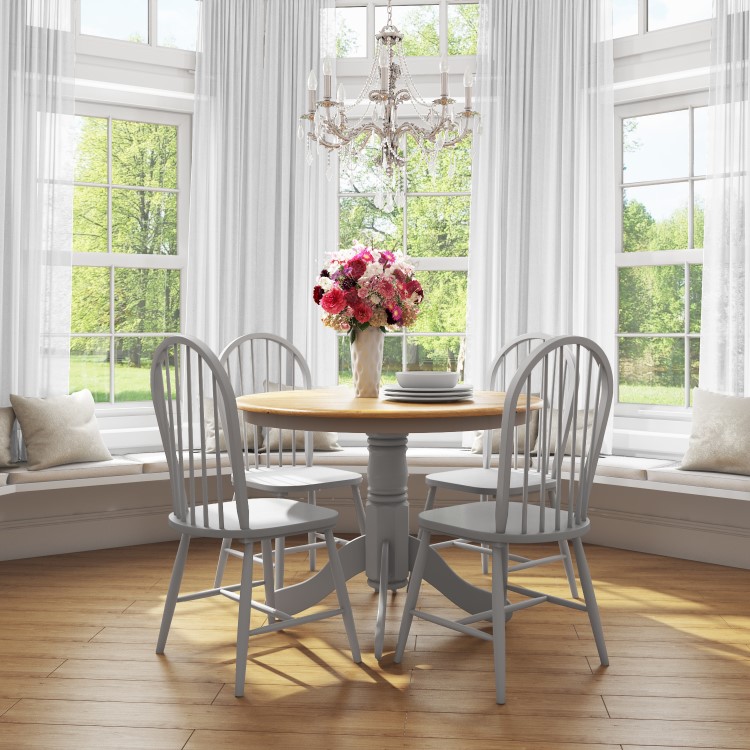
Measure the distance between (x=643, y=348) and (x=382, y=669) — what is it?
2669mm

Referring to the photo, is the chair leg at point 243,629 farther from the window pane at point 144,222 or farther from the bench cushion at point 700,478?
the window pane at point 144,222

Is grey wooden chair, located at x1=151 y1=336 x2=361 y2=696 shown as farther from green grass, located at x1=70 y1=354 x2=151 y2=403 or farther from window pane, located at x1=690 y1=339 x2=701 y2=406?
window pane, located at x1=690 y1=339 x2=701 y2=406

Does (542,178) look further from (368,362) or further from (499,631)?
(499,631)

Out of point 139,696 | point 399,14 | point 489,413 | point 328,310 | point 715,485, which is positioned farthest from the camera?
point 399,14

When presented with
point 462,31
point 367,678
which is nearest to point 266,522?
point 367,678

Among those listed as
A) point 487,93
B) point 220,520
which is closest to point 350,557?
point 220,520

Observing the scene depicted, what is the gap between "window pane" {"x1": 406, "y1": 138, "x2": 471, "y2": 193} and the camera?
201 inches

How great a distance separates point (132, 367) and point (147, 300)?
0.38 meters

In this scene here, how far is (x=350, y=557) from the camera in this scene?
3283mm

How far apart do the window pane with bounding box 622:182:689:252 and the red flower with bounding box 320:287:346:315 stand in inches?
89.8

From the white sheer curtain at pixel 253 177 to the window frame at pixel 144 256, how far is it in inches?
10.6

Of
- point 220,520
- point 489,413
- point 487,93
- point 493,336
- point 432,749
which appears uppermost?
point 487,93

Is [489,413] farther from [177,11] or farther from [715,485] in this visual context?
[177,11]

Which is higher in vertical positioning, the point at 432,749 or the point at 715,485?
the point at 715,485
